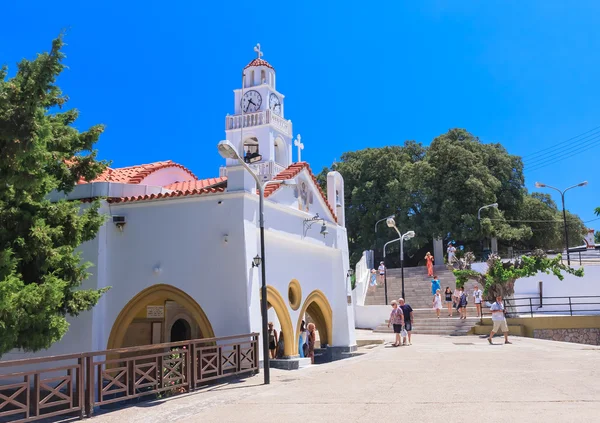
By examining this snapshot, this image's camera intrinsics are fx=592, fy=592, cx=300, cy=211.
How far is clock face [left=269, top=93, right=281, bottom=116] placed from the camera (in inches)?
1377

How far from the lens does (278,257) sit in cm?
1773

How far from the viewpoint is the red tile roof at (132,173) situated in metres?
17.5

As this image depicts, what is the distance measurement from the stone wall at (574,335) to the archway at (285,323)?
38.5 feet

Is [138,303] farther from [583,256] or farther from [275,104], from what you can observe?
[583,256]

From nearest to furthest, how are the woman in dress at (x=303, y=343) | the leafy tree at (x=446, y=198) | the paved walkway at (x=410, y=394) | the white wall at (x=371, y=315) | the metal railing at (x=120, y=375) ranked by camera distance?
the paved walkway at (x=410, y=394) < the metal railing at (x=120, y=375) < the woman in dress at (x=303, y=343) < the white wall at (x=371, y=315) < the leafy tree at (x=446, y=198)

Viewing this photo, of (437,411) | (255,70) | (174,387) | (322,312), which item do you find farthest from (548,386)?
(255,70)

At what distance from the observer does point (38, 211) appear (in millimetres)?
12617

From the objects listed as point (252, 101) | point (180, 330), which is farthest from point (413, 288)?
point (180, 330)

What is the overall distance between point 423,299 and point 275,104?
14325mm

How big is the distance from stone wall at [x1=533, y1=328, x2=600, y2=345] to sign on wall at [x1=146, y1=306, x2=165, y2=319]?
600 inches

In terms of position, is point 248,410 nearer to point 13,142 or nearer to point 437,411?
point 437,411

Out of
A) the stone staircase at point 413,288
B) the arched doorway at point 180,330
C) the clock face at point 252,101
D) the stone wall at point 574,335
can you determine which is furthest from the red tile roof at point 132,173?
the stone staircase at point 413,288

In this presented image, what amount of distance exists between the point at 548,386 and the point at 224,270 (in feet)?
26.1

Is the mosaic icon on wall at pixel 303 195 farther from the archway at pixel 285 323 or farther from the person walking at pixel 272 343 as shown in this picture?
the person walking at pixel 272 343
